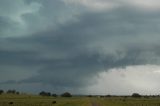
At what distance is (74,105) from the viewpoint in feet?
359

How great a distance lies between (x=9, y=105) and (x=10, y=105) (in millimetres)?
1162

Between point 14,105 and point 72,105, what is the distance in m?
20.2

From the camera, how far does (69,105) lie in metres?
109

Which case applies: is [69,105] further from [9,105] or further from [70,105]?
[9,105]

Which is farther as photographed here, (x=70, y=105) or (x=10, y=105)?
(x=10, y=105)

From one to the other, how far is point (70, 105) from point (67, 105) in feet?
3.73

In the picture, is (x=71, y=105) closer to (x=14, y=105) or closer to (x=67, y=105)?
(x=67, y=105)

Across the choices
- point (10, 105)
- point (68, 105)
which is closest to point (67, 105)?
point (68, 105)

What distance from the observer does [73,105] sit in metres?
110

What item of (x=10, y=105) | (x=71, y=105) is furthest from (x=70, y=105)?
(x=10, y=105)

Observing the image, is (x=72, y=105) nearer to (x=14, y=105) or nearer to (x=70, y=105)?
(x=70, y=105)

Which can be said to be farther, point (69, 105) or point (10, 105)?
point (10, 105)

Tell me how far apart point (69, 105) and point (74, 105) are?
1285 millimetres

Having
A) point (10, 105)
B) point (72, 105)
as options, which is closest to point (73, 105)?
point (72, 105)
